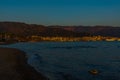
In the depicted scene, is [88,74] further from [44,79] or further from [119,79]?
[44,79]

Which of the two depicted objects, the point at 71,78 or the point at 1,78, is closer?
the point at 1,78

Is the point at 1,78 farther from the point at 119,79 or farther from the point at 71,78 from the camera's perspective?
the point at 119,79

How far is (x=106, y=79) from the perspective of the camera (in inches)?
1270

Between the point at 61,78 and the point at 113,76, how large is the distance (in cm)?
616

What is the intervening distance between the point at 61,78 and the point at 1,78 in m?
5.97

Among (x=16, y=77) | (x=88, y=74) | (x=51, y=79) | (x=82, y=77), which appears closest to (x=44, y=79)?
(x=51, y=79)

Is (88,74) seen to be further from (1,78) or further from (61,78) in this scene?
(1,78)

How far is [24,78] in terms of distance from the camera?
29.6 metres

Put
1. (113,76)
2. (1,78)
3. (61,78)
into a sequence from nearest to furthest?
(1,78) → (61,78) → (113,76)

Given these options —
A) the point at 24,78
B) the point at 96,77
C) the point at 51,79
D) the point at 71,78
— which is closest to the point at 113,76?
the point at 96,77

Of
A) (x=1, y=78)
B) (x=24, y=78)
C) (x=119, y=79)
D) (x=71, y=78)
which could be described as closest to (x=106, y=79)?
(x=119, y=79)

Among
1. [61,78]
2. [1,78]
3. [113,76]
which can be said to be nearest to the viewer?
[1,78]

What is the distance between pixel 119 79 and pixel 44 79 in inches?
296

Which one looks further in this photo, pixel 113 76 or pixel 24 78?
pixel 113 76
